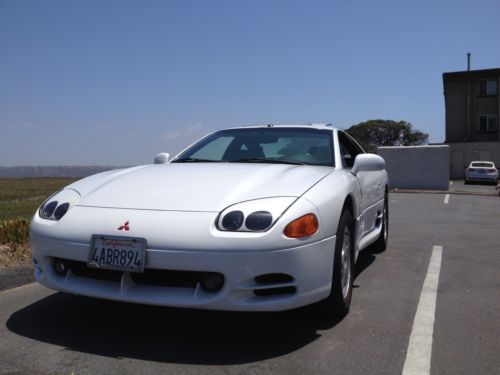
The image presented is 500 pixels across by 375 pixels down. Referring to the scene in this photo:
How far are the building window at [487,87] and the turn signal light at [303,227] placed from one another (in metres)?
38.5

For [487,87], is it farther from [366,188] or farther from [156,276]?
[156,276]

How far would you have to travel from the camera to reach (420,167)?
896 inches

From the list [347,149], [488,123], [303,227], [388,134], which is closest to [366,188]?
[347,149]

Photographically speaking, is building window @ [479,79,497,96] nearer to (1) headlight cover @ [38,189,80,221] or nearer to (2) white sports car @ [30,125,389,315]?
(2) white sports car @ [30,125,389,315]

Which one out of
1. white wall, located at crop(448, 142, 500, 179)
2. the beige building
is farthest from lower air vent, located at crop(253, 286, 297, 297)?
the beige building

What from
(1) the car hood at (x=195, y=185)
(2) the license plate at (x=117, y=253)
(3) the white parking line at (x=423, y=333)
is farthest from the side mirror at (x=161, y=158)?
(3) the white parking line at (x=423, y=333)

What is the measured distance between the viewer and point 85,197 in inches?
127

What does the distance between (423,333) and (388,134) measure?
56046 millimetres

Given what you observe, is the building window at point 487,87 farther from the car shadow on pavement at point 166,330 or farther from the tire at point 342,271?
the car shadow on pavement at point 166,330

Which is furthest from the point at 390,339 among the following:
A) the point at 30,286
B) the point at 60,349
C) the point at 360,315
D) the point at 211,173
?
the point at 30,286

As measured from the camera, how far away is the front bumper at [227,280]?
8.70ft

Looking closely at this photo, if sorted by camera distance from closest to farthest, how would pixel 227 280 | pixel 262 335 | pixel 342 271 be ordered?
pixel 227 280 → pixel 262 335 → pixel 342 271

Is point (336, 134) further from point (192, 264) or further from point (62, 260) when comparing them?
point (62, 260)

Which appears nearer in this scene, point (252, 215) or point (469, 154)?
point (252, 215)
